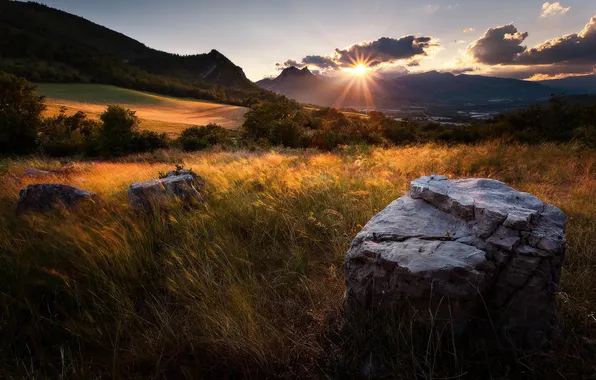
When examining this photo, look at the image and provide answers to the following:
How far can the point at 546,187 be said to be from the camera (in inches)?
230

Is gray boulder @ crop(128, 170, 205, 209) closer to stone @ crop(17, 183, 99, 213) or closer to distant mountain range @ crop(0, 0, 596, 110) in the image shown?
stone @ crop(17, 183, 99, 213)

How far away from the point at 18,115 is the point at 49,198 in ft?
89.0

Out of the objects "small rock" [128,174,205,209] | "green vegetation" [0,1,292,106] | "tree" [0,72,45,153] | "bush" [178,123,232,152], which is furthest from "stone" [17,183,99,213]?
"green vegetation" [0,1,292,106]

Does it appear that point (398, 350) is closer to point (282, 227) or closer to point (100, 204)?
point (282, 227)

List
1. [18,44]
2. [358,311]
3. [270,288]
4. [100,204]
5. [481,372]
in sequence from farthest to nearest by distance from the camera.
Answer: [18,44]
[100,204]
[270,288]
[358,311]
[481,372]

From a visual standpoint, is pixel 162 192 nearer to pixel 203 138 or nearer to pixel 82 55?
pixel 203 138

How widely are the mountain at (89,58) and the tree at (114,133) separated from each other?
70085mm

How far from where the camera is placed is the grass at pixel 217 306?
1691 millimetres

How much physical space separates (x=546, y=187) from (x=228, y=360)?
708cm

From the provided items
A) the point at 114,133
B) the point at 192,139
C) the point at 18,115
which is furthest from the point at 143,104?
the point at 114,133

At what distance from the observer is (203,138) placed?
26.4m

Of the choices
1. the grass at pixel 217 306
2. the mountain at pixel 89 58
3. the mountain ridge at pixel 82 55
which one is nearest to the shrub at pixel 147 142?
the grass at pixel 217 306

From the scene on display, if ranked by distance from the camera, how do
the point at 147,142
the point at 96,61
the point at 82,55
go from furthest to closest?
the point at 82,55, the point at 96,61, the point at 147,142

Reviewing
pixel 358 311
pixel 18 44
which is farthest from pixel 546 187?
pixel 18 44
